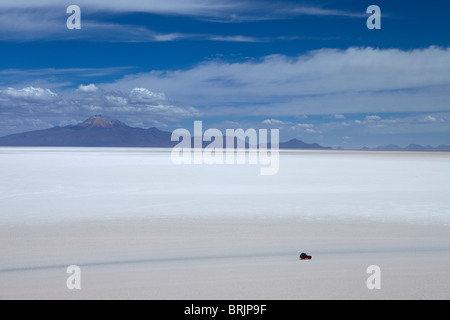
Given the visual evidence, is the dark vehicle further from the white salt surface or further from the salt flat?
the white salt surface

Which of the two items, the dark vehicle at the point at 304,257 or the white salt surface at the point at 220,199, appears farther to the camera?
the white salt surface at the point at 220,199

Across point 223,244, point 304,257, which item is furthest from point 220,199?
point 304,257

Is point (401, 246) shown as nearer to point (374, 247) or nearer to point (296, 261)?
point (374, 247)

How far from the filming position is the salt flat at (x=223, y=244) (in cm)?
602

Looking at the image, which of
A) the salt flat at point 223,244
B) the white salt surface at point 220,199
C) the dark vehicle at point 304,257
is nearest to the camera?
the salt flat at point 223,244

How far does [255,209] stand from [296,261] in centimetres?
550

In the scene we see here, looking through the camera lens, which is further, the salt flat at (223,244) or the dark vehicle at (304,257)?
the dark vehicle at (304,257)

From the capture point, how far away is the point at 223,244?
28.0 feet

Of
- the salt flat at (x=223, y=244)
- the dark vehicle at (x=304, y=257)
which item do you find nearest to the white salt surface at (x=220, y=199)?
the salt flat at (x=223, y=244)

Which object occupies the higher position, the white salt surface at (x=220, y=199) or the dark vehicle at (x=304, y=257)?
the white salt surface at (x=220, y=199)

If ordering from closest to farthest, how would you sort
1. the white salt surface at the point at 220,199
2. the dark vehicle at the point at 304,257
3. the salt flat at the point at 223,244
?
the salt flat at the point at 223,244 → the dark vehicle at the point at 304,257 → the white salt surface at the point at 220,199

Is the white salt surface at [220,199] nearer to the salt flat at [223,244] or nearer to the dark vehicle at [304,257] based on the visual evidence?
the salt flat at [223,244]

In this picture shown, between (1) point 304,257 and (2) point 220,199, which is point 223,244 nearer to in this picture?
(1) point 304,257
